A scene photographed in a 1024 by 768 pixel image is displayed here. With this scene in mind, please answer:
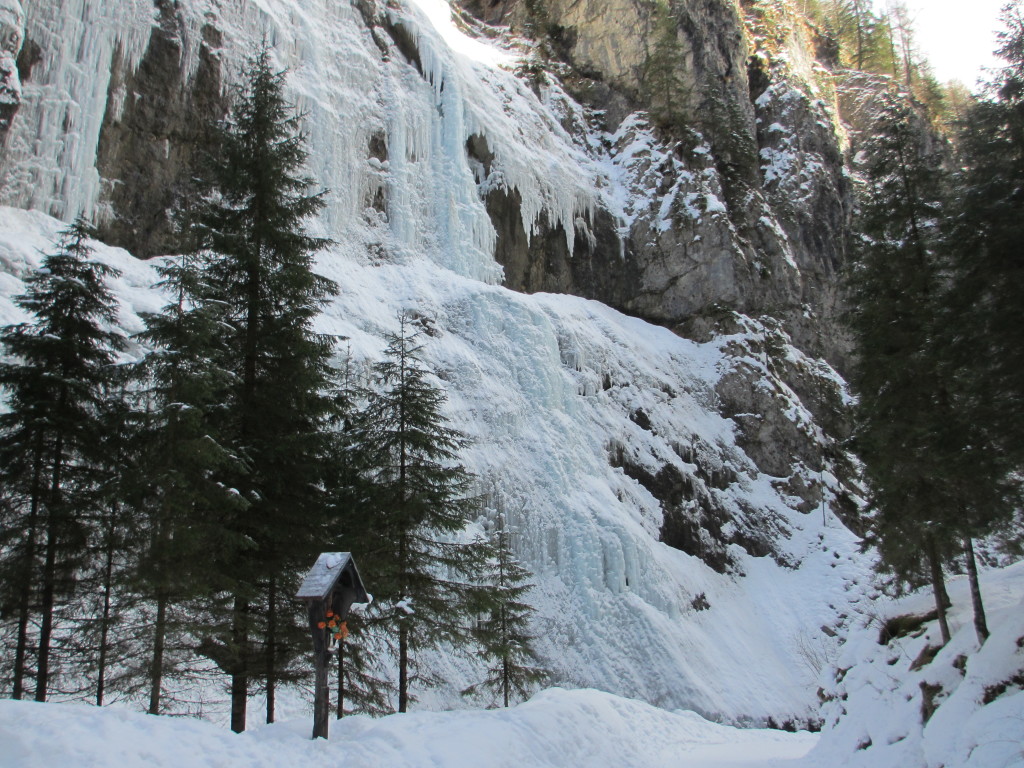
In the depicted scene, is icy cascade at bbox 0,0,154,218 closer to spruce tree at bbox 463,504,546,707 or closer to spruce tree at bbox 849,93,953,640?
spruce tree at bbox 463,504,546,707

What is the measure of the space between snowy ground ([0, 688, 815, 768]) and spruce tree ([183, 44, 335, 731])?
1.90 m

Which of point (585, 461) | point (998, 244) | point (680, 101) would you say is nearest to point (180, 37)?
point (585, 461)

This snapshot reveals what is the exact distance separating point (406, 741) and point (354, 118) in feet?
77.7

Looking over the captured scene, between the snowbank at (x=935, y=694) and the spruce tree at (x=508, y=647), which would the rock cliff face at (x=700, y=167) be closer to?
the spruce tree at (x=508, y=647)

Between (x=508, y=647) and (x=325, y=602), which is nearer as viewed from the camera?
(x=325, y=602)

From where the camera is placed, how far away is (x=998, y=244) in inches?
383

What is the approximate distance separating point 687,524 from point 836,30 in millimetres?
55506

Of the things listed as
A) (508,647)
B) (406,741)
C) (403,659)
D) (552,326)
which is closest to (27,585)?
(403,659)

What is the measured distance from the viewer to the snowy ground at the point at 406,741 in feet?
17.9

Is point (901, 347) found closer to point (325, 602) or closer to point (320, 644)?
point (325, 602)

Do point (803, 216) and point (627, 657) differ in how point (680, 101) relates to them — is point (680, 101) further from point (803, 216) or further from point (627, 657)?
point (627, 657)

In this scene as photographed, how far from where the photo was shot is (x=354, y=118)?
26219mm

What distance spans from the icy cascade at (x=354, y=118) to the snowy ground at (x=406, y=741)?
1273 centimetres

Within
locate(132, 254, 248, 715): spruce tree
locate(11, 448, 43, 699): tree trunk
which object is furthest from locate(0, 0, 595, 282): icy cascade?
locate(11, 448, 43, 699): tree trunk
